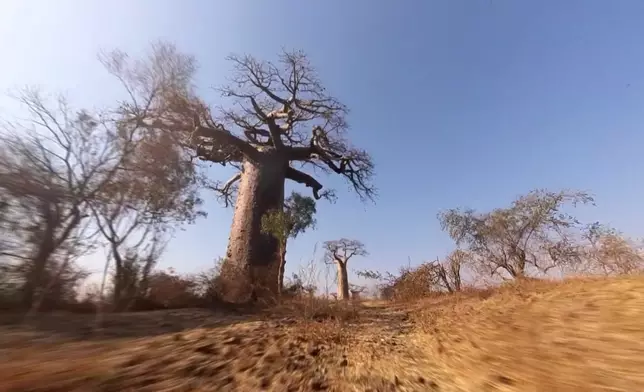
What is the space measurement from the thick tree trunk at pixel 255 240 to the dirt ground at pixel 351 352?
2.44 m

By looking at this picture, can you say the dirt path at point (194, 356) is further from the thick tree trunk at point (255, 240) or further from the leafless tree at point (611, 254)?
the leafless tree at point (611, 254)

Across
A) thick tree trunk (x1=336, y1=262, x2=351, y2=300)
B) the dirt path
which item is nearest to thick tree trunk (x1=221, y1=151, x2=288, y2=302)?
the dirt path

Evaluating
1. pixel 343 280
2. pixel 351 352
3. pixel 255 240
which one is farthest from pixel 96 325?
pixel 343 280

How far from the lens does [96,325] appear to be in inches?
141

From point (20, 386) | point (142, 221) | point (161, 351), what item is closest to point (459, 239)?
point (142, 221)

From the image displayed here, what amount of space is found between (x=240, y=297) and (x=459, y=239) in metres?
10.4

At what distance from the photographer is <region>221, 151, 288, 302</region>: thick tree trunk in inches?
262

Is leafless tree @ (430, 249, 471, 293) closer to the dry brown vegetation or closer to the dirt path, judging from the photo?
the dry brown vegetation

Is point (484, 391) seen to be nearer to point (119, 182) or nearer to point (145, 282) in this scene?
point (145, 282)

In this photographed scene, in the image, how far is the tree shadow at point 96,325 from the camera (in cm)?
285

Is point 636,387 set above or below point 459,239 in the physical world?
below

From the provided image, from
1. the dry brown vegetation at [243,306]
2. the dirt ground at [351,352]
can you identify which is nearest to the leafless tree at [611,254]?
the dry brown vegetation at [243,306]

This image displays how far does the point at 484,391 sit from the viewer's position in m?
1.96

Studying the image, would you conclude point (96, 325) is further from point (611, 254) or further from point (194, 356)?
point (611, 254)
